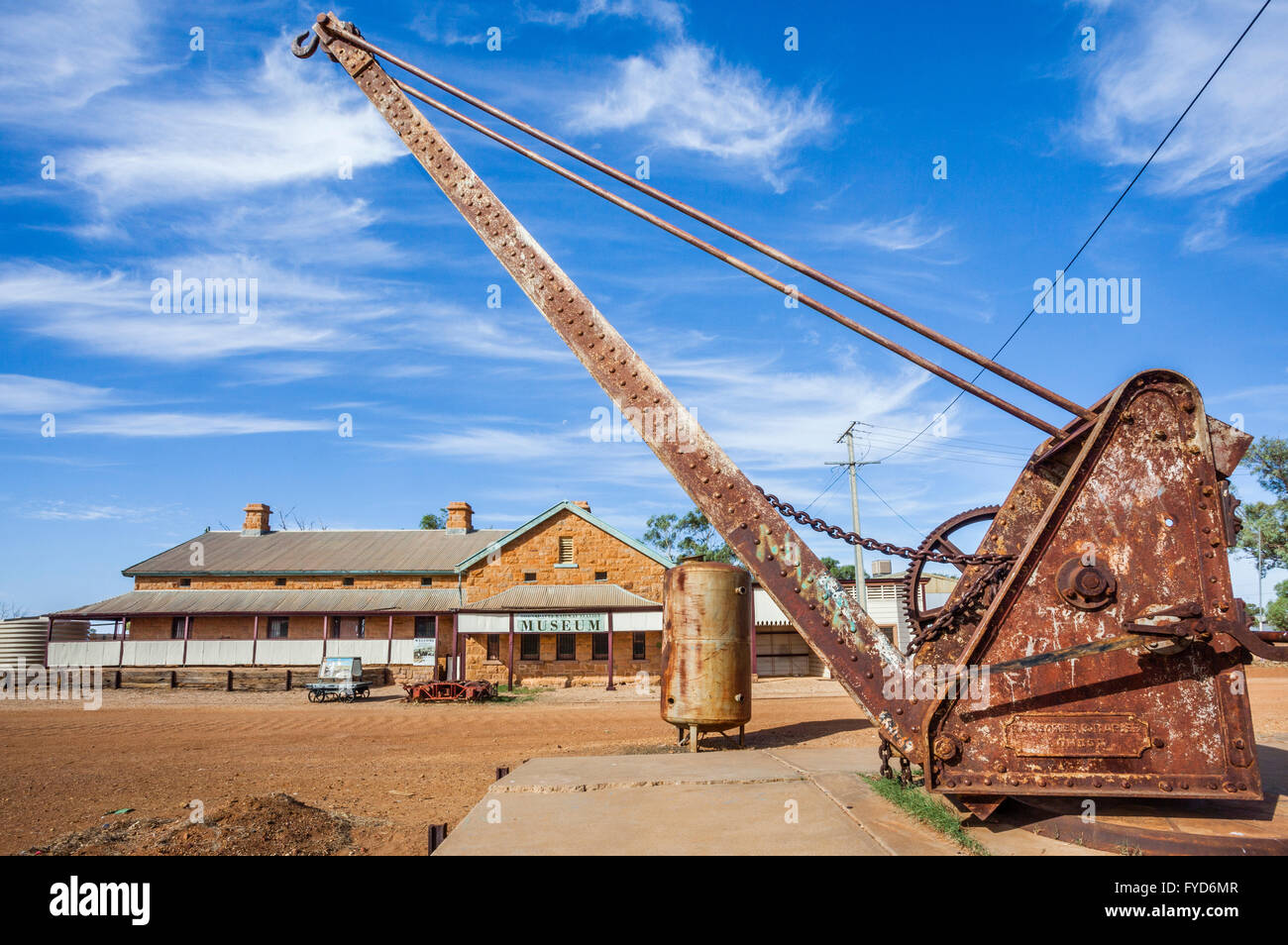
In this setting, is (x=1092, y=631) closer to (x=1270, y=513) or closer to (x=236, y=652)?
(x=236, y=652)

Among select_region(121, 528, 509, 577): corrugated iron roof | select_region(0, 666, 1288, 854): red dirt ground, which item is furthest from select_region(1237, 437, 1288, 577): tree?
select_region(121, 528, 509, 577): corrugated iron roof

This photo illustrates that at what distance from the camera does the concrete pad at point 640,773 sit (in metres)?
5.11

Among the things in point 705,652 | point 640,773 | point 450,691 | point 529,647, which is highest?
point 705,652

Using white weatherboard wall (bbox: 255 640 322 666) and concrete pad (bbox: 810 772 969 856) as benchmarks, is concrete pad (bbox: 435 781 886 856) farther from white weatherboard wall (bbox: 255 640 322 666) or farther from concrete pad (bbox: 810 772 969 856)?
white weatherboard wall (bbox: 255 640 322 666)

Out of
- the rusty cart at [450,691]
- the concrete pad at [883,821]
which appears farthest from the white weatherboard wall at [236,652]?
the concrete pad at [883,821]

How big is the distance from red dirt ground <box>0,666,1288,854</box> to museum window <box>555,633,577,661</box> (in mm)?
5170

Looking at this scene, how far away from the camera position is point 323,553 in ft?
112

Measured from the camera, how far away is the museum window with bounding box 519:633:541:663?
94.1ft

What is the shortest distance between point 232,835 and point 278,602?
90.5ft

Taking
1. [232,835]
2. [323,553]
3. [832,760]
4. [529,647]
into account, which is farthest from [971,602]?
[323,553]

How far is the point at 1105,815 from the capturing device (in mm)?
3861
